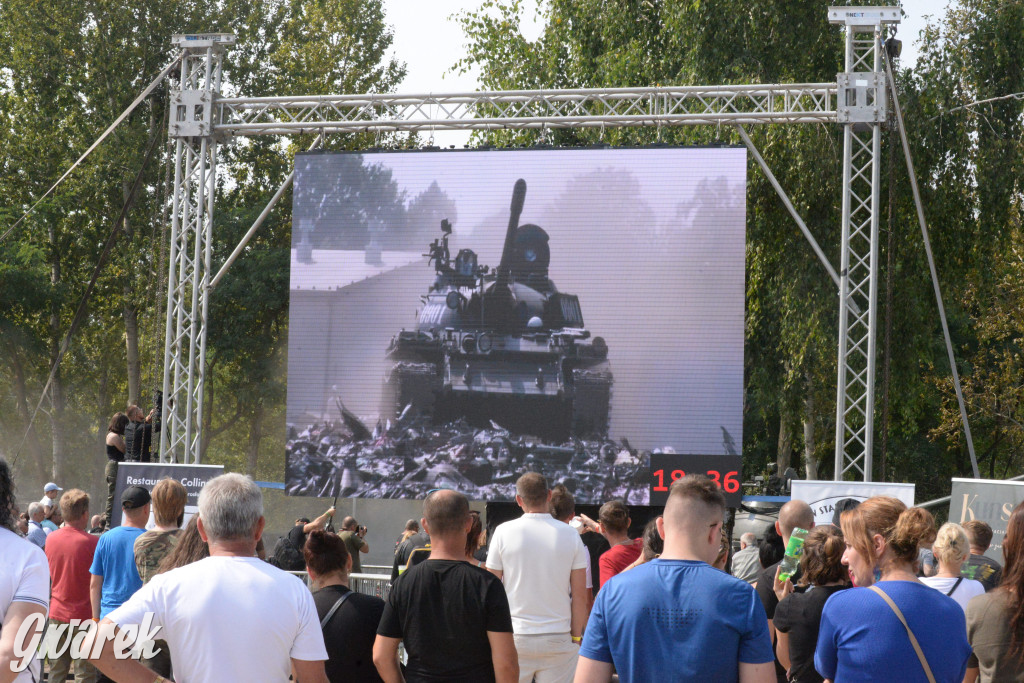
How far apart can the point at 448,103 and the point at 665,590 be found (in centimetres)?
925

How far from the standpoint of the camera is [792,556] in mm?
4270

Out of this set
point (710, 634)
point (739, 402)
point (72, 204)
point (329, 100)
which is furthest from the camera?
point (72, 204)

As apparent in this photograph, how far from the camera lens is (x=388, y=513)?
1753cm

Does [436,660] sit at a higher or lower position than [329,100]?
lower

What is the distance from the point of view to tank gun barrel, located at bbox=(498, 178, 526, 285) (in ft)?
36.4

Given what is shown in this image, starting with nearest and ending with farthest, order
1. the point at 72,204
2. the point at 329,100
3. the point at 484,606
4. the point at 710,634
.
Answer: the point at 710,634 → the point at 484,606 → the point at 329,100 → the point at 72,204

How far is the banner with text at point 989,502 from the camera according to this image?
8289mm

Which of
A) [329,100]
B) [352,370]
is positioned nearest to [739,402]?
[352,370]

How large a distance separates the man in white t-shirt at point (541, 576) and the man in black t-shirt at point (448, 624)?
136cm

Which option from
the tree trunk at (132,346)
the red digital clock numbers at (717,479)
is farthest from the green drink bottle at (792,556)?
the tree trunk at (132,346)

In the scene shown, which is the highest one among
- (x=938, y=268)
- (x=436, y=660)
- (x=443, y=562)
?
(x=938, y=268)

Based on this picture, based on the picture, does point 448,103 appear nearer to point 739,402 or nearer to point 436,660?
point 739,402

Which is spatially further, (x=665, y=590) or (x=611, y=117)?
(x=611, y=117)

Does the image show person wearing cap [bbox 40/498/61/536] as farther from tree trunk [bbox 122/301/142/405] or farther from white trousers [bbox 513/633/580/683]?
tree trunk [bbox 122/301/142/405]
